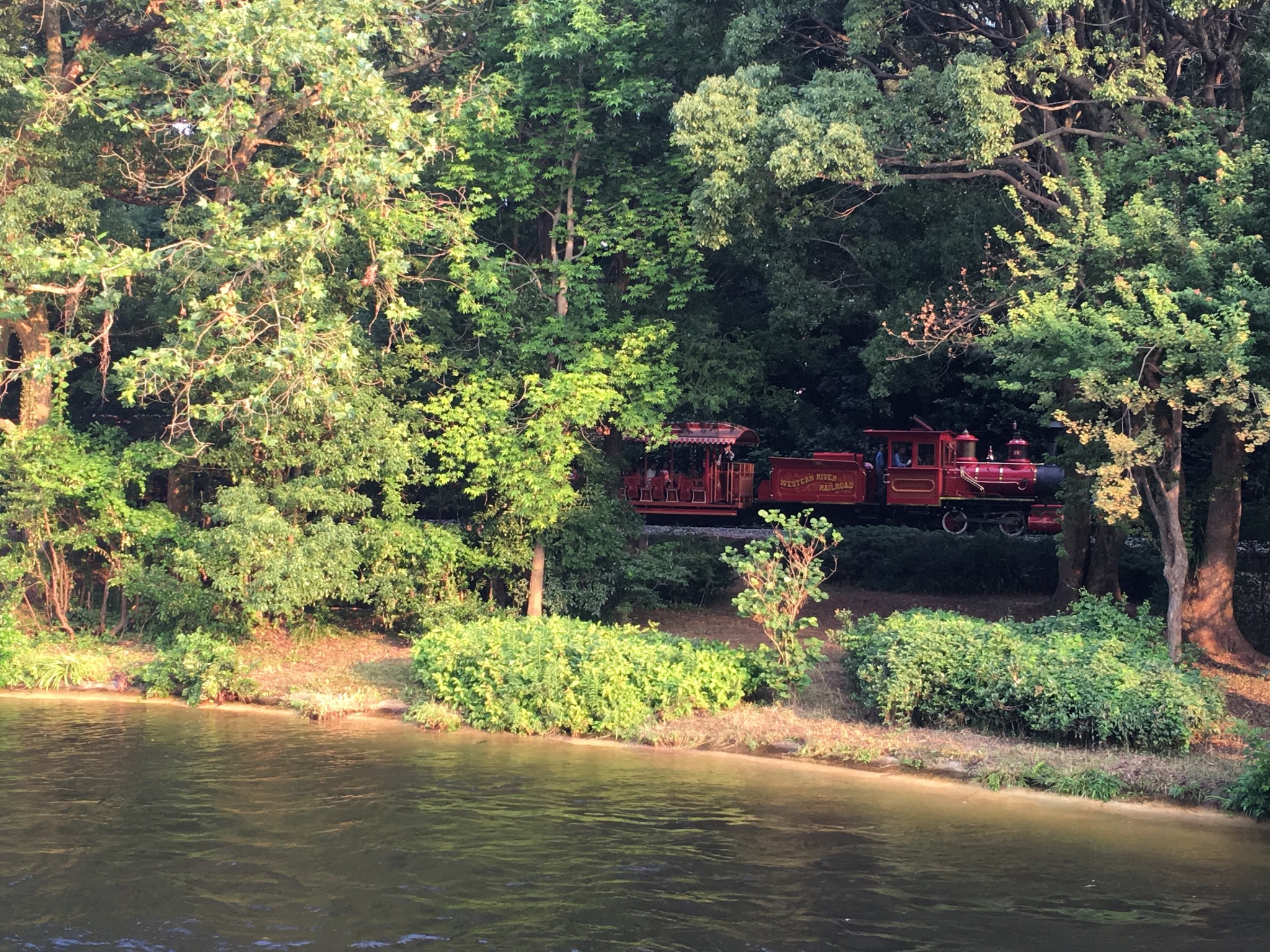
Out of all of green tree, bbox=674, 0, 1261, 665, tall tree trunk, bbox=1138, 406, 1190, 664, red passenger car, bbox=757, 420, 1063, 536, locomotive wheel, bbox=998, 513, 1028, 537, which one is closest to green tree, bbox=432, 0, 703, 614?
green tree, bbox=674, 0, 1261, 665

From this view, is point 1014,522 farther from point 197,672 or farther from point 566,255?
point 197,672

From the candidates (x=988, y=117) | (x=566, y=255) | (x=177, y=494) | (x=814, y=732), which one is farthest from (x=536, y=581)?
(x=988, y=117)

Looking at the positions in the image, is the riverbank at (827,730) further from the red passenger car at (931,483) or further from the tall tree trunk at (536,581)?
the red passenger car at (931,483)

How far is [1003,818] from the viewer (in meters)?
10.5

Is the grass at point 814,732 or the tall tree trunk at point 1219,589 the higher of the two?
the tall tree trunk at point 1219,589

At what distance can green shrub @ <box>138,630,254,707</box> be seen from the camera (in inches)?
578

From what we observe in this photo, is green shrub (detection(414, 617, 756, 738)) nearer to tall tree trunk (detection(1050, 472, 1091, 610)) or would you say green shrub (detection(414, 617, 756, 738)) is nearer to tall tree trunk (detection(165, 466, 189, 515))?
tall tree trunk (detection(165, 466, 189, 515))

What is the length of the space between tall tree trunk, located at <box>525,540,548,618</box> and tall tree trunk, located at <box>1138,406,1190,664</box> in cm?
850

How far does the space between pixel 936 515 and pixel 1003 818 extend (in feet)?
63.7

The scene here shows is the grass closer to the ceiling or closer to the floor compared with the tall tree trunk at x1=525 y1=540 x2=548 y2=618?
closer to the floor

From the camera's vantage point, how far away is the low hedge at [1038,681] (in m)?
11.8

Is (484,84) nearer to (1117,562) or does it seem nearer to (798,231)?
(798,231)

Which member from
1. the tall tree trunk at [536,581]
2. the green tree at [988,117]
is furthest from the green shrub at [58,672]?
the green tree at [988,117]

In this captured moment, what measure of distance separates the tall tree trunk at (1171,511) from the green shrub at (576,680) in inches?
191
